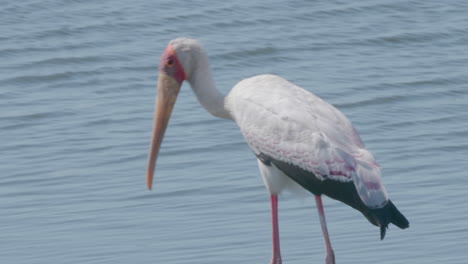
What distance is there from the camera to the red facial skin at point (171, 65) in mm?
9461

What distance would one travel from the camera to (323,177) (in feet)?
29.0

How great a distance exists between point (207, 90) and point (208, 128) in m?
3.89

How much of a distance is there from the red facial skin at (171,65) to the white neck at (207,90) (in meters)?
0.10

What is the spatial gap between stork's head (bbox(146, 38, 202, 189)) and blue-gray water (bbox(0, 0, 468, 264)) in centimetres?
71

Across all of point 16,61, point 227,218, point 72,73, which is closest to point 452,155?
point 227,218

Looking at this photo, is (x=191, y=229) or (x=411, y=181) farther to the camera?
(x=411, y=181)

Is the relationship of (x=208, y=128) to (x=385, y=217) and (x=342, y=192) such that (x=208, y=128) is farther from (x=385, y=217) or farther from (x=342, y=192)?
(x=385, y=217)

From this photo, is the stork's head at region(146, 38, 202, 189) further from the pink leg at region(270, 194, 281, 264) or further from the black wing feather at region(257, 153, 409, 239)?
the pink leg at region(270, 194, 281, 264)

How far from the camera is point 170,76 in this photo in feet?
31.4

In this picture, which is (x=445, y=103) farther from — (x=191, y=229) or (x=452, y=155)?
(x=191, y=229)

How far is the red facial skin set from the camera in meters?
9.46

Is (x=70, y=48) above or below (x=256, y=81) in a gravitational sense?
below

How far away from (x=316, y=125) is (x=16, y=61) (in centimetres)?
911

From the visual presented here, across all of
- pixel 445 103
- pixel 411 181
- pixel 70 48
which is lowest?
pixel 70 48
